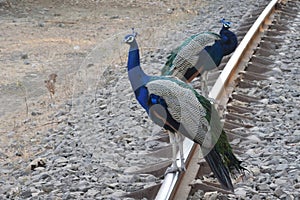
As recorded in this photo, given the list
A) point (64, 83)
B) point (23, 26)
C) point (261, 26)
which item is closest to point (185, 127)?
point (64, 83)

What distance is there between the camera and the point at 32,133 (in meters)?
5.14

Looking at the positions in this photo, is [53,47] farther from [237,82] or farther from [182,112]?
[182,112]

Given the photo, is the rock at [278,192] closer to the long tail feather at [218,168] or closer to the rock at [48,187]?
the long tail feather at [218,168]

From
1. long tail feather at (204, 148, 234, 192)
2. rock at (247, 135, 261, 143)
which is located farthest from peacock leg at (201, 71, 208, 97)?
long tail feather at (204, 148, 234, 192)

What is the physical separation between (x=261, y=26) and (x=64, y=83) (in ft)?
8.13

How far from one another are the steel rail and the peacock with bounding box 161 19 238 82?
1.48 ft

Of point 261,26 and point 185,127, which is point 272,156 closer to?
point 185,127

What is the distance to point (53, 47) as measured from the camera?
853 cm

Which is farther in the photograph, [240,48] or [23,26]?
[23,26]

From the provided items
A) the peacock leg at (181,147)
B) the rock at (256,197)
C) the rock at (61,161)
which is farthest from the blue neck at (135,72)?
the rock at (61,161)

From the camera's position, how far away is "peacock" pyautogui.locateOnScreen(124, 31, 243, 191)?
120 inches

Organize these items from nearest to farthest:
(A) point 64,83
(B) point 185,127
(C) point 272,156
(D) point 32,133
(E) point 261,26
Result: (B) point 185,127 → (C) point 272,156 → (D) point 32,133 → (A) point 64,83 → (E) point 261,26

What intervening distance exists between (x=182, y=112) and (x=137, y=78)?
0.31 m

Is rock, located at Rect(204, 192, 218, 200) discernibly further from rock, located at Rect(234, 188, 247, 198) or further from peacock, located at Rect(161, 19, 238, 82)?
peacock, located at Rect(161, 19, 238, 82)
